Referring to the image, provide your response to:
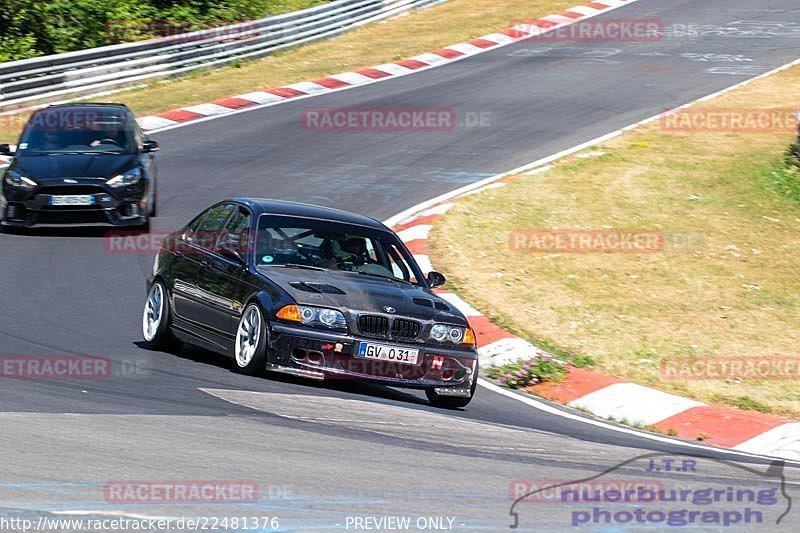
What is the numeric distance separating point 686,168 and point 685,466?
40.1ft

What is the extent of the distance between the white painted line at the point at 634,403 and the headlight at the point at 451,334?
4.22 feet

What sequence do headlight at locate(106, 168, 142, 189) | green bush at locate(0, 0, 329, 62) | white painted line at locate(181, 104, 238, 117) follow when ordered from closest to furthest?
headlight at locate(106, 168, 142, 189)
white painted line at locate(181, 104, 238, 117)
green bush at locate(0, 0, 329, 62)

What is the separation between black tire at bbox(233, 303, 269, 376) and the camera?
9.22 meters

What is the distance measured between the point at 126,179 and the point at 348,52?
14601 millimetres

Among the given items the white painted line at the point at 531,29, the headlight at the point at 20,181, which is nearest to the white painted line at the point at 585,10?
the white painted line at the point at 531,29

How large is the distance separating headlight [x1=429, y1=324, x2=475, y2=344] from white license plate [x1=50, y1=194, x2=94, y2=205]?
692 centimetres

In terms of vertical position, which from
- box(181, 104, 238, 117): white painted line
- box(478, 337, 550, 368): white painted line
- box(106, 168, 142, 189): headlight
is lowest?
box(181, 104, 238, 117): white painted line

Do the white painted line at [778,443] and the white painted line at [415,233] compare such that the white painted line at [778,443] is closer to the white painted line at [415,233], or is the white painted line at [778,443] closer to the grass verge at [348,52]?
the white painted line at [415,233]

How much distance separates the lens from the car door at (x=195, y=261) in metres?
10.2

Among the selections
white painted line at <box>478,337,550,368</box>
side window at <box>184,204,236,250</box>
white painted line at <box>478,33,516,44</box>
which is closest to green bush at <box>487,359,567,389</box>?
white painted line at <box>478,337,550,368</box>

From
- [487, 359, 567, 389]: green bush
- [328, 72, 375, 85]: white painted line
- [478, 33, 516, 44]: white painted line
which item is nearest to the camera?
[487, 359, 567, 389]: green bush

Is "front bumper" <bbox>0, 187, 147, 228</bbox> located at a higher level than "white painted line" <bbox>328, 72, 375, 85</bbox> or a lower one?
higher

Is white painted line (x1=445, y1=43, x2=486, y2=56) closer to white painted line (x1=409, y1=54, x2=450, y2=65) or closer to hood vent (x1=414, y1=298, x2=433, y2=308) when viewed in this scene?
white painted line (x1=409, y1=54, x2=450, y2=65)

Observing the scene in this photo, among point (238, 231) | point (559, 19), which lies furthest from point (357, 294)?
point (559, 19)
